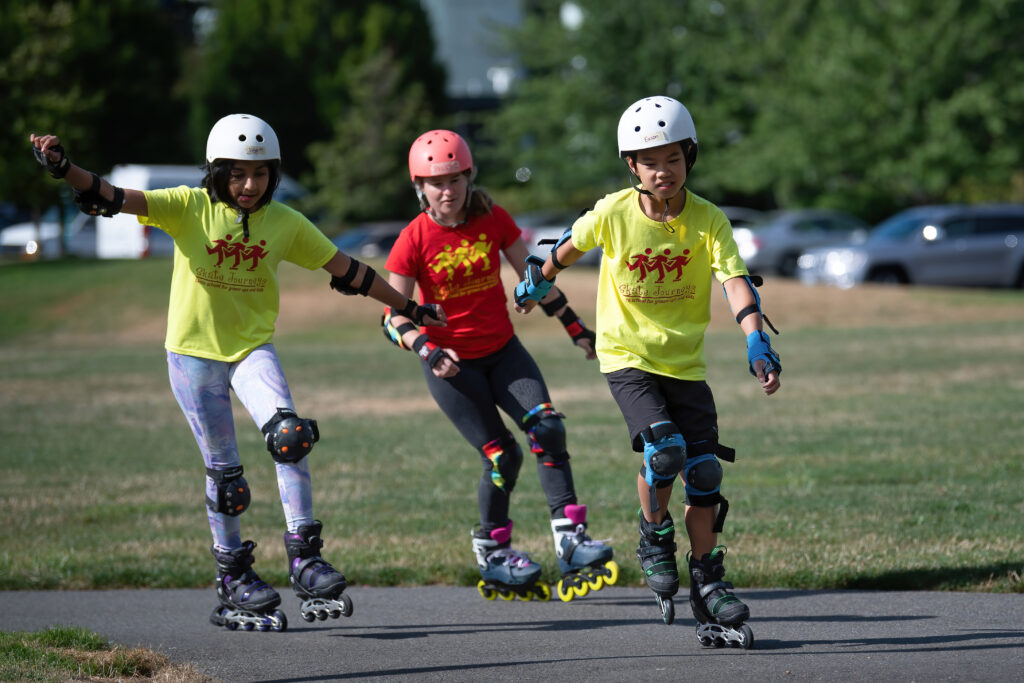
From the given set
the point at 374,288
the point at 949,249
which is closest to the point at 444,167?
A: the point at 374,288

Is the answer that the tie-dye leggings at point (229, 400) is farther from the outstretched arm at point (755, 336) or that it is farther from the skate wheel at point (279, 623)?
the outstretched arm at point (755, 336)

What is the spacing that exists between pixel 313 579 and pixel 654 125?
229cm

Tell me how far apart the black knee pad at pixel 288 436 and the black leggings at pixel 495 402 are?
0.77 m

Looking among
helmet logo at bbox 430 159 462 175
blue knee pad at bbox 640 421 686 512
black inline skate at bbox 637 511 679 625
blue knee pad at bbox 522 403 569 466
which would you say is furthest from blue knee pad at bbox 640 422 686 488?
helmet logo at bbox 430 159 462 175

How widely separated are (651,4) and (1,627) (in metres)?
39.2

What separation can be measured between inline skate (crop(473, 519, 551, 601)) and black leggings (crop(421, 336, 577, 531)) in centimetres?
7

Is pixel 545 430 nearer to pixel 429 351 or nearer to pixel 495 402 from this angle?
pixel 495 402

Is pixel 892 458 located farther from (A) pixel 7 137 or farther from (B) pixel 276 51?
(B) pixel 276 51

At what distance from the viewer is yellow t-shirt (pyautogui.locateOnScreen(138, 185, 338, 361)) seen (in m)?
5.70

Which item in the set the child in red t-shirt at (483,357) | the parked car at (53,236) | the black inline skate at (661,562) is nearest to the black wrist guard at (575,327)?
the child in red t-shirt at (483,357)

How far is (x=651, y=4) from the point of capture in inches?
1673

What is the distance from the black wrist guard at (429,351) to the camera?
19.2ft

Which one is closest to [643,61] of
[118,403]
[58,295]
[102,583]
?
[58,295]

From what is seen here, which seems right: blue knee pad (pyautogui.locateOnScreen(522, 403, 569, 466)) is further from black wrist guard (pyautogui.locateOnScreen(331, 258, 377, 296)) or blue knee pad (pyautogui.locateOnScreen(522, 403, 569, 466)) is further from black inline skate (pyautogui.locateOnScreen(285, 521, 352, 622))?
black inline skate (pyautogui.locateOnScreen(285, 521, 352, 622))
